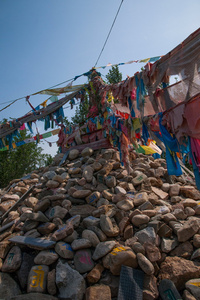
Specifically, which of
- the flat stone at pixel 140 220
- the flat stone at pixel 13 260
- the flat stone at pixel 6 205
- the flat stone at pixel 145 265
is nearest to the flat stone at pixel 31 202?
Result: the flat stone at pixel 6 205

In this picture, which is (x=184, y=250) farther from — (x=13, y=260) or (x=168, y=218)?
(x=13, y=260)

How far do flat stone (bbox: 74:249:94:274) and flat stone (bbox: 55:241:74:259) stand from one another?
0.10m

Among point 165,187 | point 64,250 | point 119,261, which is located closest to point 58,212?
point 64,250

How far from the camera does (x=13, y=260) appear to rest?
2.89 metres

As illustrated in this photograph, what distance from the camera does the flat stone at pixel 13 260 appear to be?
2799mm

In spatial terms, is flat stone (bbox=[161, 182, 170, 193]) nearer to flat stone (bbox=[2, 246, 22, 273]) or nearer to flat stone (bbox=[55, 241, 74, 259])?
flat stone (bbox=[55, 241, 74, 259])

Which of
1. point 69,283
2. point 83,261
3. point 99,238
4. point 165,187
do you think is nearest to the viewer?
point 69,283

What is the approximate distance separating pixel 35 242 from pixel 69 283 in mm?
973

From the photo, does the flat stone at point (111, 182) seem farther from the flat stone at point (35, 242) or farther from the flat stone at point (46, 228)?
the flat stone at point (35, 242)

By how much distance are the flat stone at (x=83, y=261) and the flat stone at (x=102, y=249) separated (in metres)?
0.10

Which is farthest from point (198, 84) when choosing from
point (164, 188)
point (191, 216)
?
point (164, 188)

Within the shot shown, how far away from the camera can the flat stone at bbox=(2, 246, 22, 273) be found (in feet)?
9.18

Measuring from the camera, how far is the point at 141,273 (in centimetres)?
258

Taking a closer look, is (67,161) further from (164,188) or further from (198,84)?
(198,84)
